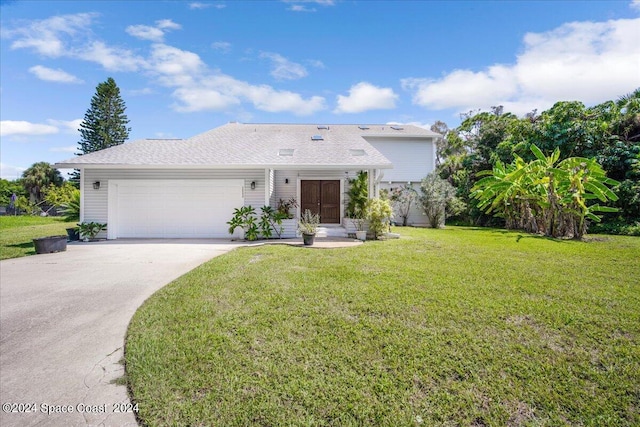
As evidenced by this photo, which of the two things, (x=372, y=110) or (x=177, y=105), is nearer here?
(x=177, y=105)

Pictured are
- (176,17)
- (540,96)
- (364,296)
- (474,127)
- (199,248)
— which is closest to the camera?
(364,296)

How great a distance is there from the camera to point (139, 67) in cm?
1393

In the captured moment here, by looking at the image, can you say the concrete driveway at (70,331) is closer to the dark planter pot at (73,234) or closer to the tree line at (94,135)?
the dark planter pot at (73,234)

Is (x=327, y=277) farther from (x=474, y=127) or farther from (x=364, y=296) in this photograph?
(x=474, y=127)

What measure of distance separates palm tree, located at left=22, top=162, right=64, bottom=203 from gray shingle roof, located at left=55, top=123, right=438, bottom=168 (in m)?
28.5

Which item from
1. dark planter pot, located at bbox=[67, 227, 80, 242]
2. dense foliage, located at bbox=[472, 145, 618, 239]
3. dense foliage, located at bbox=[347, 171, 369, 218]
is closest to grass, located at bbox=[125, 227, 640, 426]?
dense foliage, located at bbox=[472, 145, 618, 239]

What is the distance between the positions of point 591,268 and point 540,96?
1823 centimetres

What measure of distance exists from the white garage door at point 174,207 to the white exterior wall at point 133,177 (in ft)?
0.80

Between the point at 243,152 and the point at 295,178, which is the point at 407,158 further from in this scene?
the point at 243,152

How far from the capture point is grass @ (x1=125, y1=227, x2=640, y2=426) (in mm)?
2561

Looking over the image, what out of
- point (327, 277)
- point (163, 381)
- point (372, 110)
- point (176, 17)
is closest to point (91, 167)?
point (176, 17)

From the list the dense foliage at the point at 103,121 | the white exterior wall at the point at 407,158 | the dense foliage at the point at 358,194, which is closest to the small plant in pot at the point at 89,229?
the dense foliage at the point at 358,194

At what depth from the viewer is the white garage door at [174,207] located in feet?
39.5

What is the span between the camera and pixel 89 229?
11609 mm
